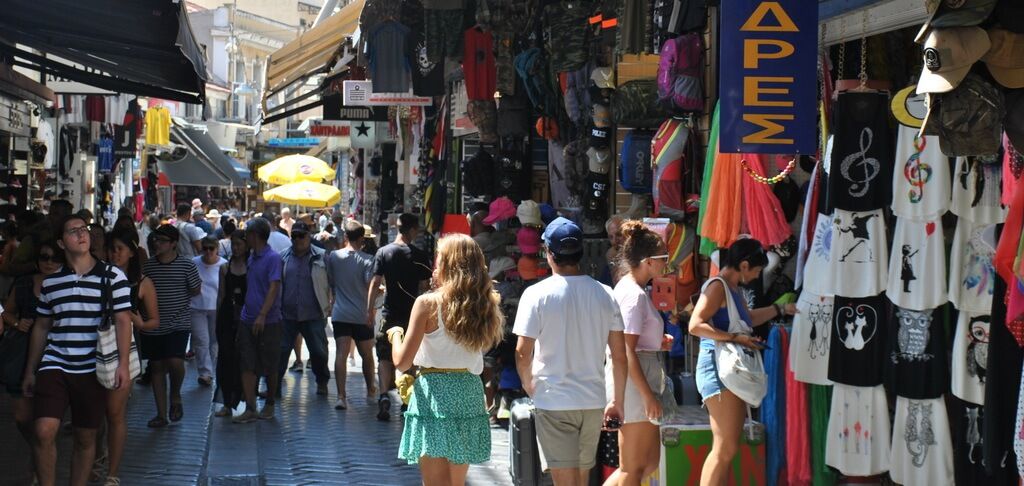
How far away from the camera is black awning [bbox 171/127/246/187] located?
1488 inches

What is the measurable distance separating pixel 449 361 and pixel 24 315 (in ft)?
11.2

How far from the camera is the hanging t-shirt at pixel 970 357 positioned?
20.7 feet

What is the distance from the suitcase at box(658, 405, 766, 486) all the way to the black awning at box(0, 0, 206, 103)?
5316 mm

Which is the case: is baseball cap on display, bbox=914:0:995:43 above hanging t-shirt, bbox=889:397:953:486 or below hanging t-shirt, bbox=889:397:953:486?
above

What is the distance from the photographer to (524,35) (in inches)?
532

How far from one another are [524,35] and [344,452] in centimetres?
529

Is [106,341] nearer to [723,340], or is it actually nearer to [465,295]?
[465,295]

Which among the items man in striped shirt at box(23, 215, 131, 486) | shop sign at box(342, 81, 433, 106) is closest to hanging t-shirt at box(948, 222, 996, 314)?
man in striped shirt at box(23, 215, 131, 486)

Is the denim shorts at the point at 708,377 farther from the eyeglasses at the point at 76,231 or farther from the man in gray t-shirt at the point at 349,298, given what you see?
the man in gray t-shirt at the point at 349,298

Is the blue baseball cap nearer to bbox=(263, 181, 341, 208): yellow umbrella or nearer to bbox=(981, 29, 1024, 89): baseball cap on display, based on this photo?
bbox=(981, 29, 1024, 89): baseball cap on display

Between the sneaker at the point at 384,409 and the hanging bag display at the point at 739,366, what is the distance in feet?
17.7

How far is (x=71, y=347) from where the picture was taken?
7633 millimetres

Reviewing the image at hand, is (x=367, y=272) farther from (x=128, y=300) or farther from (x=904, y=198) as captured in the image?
A: (x=904, y=198)

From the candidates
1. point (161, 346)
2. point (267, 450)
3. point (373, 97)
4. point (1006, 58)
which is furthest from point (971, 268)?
point (373, 97)
